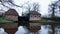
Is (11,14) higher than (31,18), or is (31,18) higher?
(11,14)

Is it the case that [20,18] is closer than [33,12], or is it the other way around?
[20,18]

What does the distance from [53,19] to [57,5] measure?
1.15 m

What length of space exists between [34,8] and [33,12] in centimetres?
31

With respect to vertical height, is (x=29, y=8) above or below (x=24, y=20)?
above

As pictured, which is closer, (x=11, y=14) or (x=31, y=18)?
(x=31, y=18)

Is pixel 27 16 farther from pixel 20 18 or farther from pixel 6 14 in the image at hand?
pixel 6 14

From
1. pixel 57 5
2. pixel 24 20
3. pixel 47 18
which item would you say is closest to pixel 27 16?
pixel 24 20

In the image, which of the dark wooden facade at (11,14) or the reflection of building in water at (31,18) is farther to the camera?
the dark wooden facade at (11,14)

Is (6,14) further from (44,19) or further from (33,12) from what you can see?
(44,19)

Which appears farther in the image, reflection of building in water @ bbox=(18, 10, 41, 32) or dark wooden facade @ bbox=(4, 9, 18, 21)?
dark wooden facade @ bbox=(4, 9, 18, 21)

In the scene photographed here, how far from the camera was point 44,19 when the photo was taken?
1245 cm

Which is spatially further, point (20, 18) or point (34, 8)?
point (34, 8)

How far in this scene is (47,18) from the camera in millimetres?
12500

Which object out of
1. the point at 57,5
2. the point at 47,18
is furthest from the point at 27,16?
the point at 57,5
